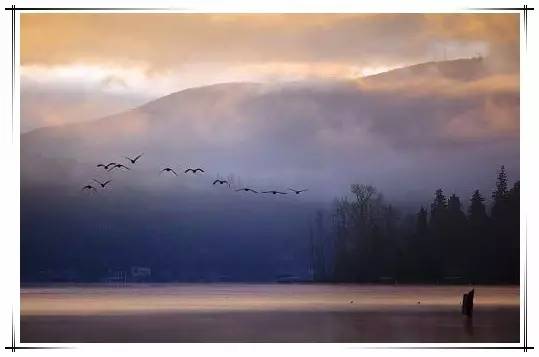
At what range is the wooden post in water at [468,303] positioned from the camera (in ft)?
17.7

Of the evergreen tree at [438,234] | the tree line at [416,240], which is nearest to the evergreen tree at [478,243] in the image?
the tree line at [416,240]

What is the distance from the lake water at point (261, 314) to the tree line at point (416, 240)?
0.20 ft

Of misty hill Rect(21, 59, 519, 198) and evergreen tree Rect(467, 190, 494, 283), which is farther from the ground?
misty hill Rect(21, 59, 519, 198)

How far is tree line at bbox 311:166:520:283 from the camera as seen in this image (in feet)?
17.7

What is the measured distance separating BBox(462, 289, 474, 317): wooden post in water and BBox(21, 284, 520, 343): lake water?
0.06 ft

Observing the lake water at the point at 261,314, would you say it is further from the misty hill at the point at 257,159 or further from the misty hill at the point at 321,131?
the misty hill at the point at 321,131

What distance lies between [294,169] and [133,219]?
0.67m

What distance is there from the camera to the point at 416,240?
545 cm

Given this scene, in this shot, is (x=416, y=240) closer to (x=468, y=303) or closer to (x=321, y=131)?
(x=468, y=303)

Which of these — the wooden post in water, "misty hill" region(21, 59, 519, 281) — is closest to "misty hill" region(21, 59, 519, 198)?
"misty hill" region(21, 59, 519, 281)

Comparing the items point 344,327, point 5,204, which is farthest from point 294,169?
point 5,204

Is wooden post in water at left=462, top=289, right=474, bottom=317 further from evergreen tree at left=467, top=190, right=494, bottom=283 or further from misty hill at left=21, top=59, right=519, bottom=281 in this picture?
misty hill at left=21, top=59, right=519, bottom=281

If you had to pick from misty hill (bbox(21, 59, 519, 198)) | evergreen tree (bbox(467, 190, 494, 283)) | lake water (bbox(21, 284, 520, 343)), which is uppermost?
misty hill (bbox(21, 59, 519, 198))

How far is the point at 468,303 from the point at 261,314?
82 centimetres
